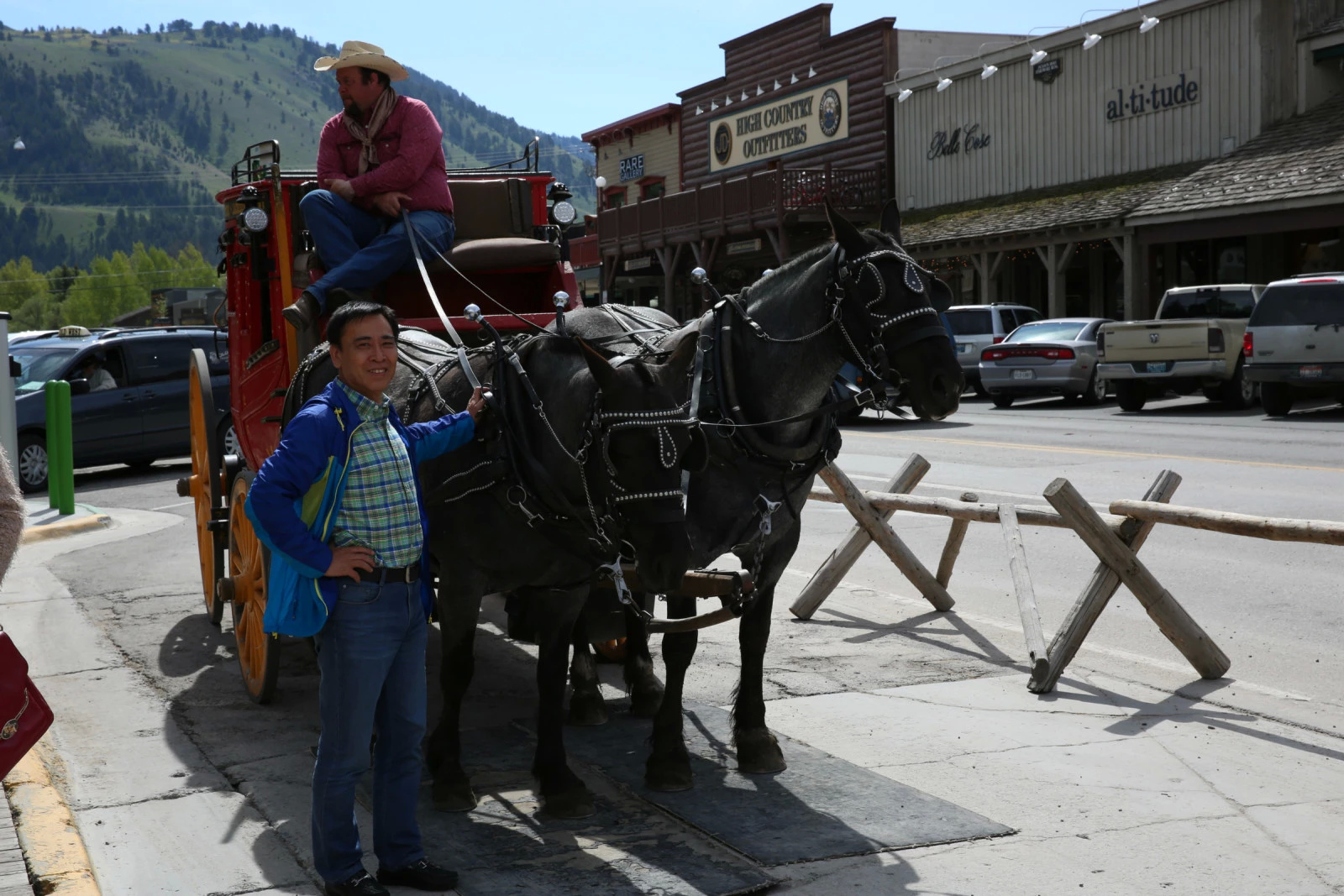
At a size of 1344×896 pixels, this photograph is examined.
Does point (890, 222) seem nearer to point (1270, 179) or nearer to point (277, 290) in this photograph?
point (277, 290)

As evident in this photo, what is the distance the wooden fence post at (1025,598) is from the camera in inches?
269

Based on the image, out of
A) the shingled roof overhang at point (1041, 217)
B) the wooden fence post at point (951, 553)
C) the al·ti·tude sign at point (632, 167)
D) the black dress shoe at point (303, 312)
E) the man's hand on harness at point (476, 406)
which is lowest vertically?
the wooden fence post at point (951, 553)

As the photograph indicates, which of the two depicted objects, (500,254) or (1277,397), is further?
(1277,397)

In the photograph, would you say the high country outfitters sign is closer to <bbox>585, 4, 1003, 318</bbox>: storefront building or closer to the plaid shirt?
<bbox>585, 4, 1003, 318</bbox>: storefront building

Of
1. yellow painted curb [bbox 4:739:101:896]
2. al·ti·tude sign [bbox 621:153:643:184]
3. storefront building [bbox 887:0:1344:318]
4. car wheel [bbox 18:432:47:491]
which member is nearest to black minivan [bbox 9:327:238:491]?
car wheel [bbox 18:432:47:491]

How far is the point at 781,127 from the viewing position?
131ft

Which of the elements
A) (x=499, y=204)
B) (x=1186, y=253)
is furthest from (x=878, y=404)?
(x=1186, y=253)

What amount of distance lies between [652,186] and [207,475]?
39.7 metres

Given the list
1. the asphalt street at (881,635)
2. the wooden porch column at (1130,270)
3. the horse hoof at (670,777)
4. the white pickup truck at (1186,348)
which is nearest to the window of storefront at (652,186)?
the wooden porch column at (1130,270)

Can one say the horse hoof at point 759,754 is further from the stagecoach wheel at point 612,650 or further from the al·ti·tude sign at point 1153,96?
the al·ti·tude sign at point 1153,96

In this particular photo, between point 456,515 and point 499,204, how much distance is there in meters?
3.56

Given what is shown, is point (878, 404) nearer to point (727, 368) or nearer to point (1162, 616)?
point (727, 368)

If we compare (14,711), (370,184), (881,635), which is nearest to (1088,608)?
(881,635)

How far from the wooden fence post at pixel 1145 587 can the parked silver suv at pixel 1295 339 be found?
48.7 feet
